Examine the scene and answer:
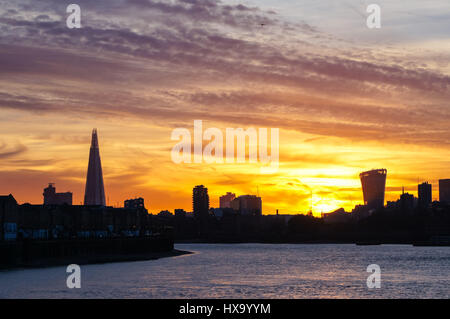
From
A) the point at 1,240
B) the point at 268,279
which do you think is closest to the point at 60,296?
the point at 268,279

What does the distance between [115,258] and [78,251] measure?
1069cm

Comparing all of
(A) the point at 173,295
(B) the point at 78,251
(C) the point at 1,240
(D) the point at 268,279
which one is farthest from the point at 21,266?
(A) the point at 173,295

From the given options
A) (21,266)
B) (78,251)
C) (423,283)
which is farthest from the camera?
(78,251)

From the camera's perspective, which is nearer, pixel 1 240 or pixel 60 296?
pixel 60 296
